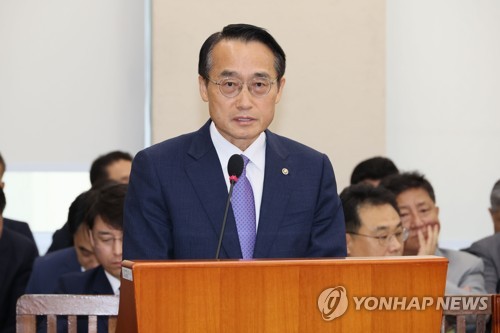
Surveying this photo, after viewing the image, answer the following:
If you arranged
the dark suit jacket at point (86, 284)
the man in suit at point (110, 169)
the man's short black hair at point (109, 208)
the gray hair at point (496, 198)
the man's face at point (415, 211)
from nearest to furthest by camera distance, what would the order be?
the dark suit jacket at point (86, 284) < the man's short black hair at point (109, 208) < the man's face at point (415, 211) < the man in suit at point (110, 169) < the gray hair at point (496, 198)

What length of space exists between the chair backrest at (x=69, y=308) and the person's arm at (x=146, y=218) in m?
0.30

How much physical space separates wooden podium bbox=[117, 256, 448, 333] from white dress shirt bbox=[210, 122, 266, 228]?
48 cm

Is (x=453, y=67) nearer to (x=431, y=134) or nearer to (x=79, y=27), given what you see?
(x=431, y=134)

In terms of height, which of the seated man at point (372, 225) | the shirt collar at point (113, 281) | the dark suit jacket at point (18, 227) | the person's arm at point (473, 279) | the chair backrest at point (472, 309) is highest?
the seated man at point (372, 225)

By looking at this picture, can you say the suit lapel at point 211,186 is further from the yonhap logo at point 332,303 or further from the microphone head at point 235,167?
the yonhap logo at point 332,303

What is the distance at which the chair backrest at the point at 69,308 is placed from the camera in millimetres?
2232

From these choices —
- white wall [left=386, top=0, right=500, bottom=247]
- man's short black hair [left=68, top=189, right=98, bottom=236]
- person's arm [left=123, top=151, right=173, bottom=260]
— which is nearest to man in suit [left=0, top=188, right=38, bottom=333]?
man's short black hair [left=68, top=189, right=98, bottom=236]

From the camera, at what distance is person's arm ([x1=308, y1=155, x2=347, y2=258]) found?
2016 mm

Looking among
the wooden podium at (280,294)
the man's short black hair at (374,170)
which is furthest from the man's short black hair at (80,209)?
the wooden podium at (280,294)

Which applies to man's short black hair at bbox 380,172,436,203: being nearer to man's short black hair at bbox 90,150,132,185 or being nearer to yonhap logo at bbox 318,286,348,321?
man's short black hair at bbox 90,150,132,185

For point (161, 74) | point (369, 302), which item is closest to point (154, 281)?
point (369, 302)

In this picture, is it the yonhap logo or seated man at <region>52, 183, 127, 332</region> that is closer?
the yonhap logo

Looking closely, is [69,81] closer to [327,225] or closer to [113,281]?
[113,281]

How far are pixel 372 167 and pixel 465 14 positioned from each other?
1326 millimetres
